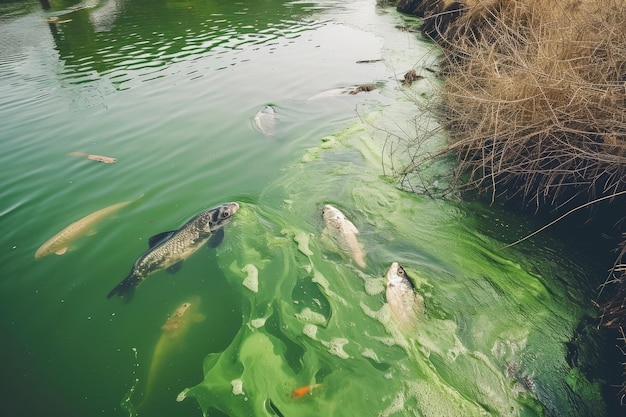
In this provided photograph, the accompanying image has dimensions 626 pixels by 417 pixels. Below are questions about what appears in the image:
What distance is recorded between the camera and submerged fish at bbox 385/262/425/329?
2980 millimetres

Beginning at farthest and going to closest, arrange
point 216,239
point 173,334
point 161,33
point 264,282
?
point 161,33, point 216,239, point 264,282, point 173,334

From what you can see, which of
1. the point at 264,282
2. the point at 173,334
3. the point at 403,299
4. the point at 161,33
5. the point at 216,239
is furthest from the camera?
the point at 161,33

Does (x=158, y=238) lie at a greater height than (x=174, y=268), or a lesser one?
greater

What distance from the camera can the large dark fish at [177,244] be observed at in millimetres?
3350

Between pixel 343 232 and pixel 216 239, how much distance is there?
1402 mm

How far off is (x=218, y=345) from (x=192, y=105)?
567 cm

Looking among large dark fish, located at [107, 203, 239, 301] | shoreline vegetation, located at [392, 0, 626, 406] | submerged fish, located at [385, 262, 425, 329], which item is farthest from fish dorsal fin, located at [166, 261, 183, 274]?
shoreline vegetation, located at [392, 0, 626, 406]

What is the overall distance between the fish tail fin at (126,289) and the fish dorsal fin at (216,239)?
825 mm

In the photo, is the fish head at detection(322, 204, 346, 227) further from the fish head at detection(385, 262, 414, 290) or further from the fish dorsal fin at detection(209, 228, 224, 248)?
the fish dorsal fin at detection(209, 228, 224, 248)

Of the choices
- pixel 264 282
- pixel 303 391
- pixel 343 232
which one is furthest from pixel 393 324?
pixel 264 282

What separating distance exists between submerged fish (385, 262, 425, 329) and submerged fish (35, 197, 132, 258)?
3420mm

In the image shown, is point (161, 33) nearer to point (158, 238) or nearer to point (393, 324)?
point (158, 238)

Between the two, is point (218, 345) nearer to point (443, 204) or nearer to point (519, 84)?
point (443, 204)

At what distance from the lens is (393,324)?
116 inches
